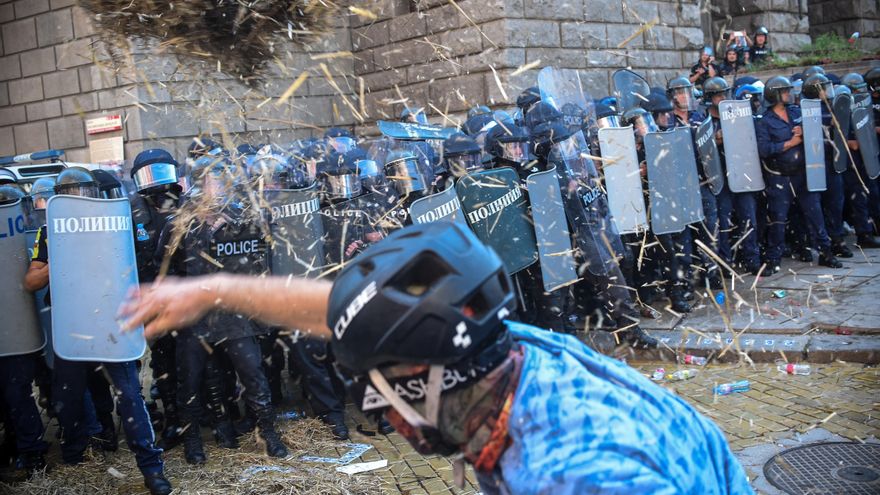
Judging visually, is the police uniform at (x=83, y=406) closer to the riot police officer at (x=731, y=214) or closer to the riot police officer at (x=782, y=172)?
the riot police officer at (x=731, y=214)

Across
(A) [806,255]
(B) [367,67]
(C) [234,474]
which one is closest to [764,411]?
(C) [234,474]

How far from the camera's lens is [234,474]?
5086 mm

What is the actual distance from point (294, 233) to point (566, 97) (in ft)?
15.7

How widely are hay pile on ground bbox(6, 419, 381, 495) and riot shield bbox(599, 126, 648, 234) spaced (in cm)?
370

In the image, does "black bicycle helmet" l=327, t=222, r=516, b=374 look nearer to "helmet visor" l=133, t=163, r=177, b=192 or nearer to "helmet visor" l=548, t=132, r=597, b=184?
"helmet visor" l=133, t=163, r=177, b=192

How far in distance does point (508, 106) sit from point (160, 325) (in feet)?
35.0

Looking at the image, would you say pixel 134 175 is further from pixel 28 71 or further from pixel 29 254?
pixel 28 71

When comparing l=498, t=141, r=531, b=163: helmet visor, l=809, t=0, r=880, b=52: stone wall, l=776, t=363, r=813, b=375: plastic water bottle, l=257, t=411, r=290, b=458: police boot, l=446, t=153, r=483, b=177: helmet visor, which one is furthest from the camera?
l=809, t=0, r=880, b=52: stone wall

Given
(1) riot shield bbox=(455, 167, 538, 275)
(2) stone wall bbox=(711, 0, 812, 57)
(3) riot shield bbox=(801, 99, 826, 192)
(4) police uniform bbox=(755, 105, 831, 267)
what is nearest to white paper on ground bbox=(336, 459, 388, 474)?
(1) riot shield bbox=(455, 167, 538, 275)

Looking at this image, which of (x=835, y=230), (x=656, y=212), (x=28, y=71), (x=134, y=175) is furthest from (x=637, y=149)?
(x=28, y=71)

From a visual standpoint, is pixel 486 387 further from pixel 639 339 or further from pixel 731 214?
pixel 731 214

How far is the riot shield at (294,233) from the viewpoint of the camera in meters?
5.92

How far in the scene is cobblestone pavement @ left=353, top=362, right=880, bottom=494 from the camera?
4812 mm

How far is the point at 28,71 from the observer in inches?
547
